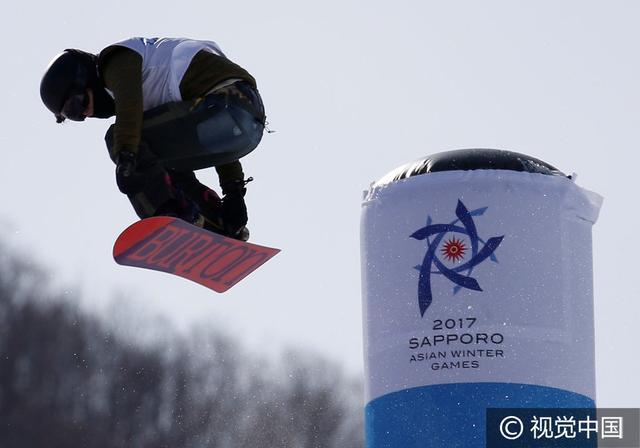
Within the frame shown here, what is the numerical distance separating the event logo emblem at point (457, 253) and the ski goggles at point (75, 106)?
339cm

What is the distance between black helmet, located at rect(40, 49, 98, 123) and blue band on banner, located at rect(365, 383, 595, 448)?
3.75 metres

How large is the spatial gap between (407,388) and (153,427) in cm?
3350

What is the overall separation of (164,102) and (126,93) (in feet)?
1.40

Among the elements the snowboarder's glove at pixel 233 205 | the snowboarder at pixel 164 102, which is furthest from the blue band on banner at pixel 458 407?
the snowboarder at pixel 164 102

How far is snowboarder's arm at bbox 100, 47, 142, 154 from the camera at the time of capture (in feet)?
33.9

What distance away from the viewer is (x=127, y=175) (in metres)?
10.4

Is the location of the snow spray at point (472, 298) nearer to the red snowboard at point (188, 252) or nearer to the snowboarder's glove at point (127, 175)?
the red snowboard at point (188, 252)

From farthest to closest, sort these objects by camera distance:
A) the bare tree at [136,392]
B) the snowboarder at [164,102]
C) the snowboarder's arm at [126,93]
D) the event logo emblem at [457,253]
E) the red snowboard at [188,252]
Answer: the bare tree at [136,392] → the event logo emblem at [457,253] → the red snowboard at [188,252] → the snowboarder at [164,102] → the snowboarder's arm at [126,93]

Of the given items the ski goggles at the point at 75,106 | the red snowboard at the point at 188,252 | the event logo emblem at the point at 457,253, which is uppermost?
the ski goggles at the point at 75,106

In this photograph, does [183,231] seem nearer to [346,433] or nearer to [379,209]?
[379,209]

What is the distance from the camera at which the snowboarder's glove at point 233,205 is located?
37.1 feet

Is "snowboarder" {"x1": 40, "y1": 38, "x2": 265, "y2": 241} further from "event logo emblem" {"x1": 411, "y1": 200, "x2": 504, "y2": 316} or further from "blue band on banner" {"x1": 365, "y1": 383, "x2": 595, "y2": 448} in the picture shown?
"blue band on banner" {"x1": 365, "y1": 383, "x2": 595, "y2": 448}

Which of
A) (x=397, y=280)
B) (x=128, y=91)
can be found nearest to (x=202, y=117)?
(x=128, y=91)

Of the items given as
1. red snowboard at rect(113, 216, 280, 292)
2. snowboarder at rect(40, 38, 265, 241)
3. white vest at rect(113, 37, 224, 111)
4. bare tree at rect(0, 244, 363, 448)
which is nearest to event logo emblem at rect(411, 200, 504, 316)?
red snowboard at rect(113, 216, 280, 292)
